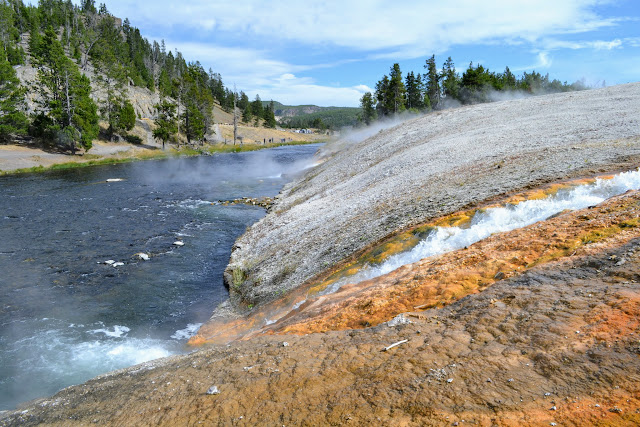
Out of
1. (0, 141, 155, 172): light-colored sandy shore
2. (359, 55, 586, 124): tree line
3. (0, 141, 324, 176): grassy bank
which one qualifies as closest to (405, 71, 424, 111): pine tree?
(359, 55, 586, 124): tree line

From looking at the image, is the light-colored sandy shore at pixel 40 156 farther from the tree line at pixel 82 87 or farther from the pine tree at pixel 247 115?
the pine tree at pixel 247 115

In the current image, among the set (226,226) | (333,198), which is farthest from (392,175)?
(226,226)

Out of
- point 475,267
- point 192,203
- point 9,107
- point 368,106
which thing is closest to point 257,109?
point 368,106

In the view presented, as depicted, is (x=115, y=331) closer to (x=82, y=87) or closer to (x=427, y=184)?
(x=427, y=184)

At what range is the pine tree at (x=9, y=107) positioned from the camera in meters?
49.6

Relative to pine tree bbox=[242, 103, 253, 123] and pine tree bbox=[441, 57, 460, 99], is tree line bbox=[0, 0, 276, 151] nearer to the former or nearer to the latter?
pine tree bbox=[242, 103, 253, 123]

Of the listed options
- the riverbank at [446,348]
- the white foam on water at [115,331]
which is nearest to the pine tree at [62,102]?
the white foam on water at [115,331]

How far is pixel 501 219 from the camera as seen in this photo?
11.0 metres

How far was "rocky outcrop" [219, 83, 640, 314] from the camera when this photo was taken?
1338 cm

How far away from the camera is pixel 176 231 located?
74.6ft

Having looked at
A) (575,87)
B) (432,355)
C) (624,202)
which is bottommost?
(432,355)

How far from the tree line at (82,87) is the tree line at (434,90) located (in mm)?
39714

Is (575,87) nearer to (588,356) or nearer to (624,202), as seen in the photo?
(624,202)

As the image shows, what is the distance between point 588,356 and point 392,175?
55.3ft
